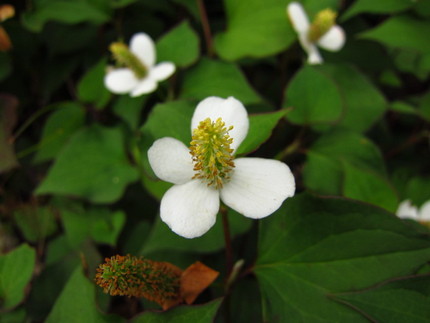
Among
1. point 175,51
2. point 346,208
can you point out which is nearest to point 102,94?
point 175,51

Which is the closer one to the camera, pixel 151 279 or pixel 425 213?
pixel 151 279

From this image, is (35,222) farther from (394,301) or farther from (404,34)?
(404,34)

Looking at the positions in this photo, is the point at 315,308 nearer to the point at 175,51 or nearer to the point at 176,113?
the point at 176,113

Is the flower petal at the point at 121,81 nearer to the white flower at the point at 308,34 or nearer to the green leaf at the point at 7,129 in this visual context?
the green leaf at the point at 7,129

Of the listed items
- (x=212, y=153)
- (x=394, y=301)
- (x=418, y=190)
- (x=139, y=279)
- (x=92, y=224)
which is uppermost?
(x=212, y=153)

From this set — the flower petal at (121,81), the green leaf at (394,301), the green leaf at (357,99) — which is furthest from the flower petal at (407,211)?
the flower petal at (121,81)

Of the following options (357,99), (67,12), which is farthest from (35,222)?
(357,99)

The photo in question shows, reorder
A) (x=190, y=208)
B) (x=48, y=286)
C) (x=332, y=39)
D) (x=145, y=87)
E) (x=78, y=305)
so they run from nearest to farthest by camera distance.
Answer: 1. (x=190, y=208)
2. (x=78, y=305)
3. (x=48, y=286)
4. (x=145, y=87)
5. (x=332, y=39)
